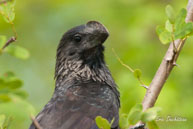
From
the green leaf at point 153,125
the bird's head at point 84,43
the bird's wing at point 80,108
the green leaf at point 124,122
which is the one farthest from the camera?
the bird's head at point 84,43

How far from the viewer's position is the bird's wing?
12.9 feet

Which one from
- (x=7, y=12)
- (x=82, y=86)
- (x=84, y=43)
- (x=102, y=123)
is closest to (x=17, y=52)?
(x=7, y=12)

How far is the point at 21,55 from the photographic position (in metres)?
3.22

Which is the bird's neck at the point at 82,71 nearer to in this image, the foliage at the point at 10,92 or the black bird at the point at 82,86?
the black bird at the point at 82,86

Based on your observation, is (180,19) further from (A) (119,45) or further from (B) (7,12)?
(A) (119,45)

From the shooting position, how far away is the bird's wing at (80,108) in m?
3.95

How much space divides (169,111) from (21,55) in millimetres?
3240

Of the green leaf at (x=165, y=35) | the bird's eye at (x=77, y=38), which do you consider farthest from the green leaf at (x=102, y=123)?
the bird's eye at (x=77, y=38)

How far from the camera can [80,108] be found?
4.19 m

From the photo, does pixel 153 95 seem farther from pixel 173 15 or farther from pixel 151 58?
pixel 151 58

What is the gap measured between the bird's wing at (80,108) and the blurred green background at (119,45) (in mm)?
236

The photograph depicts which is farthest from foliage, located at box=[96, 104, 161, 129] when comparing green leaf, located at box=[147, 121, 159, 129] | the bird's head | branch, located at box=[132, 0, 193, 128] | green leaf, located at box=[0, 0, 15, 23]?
the bird's head

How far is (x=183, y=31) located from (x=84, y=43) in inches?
76.8

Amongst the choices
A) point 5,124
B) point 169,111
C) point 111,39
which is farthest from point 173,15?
A: point 111,39
